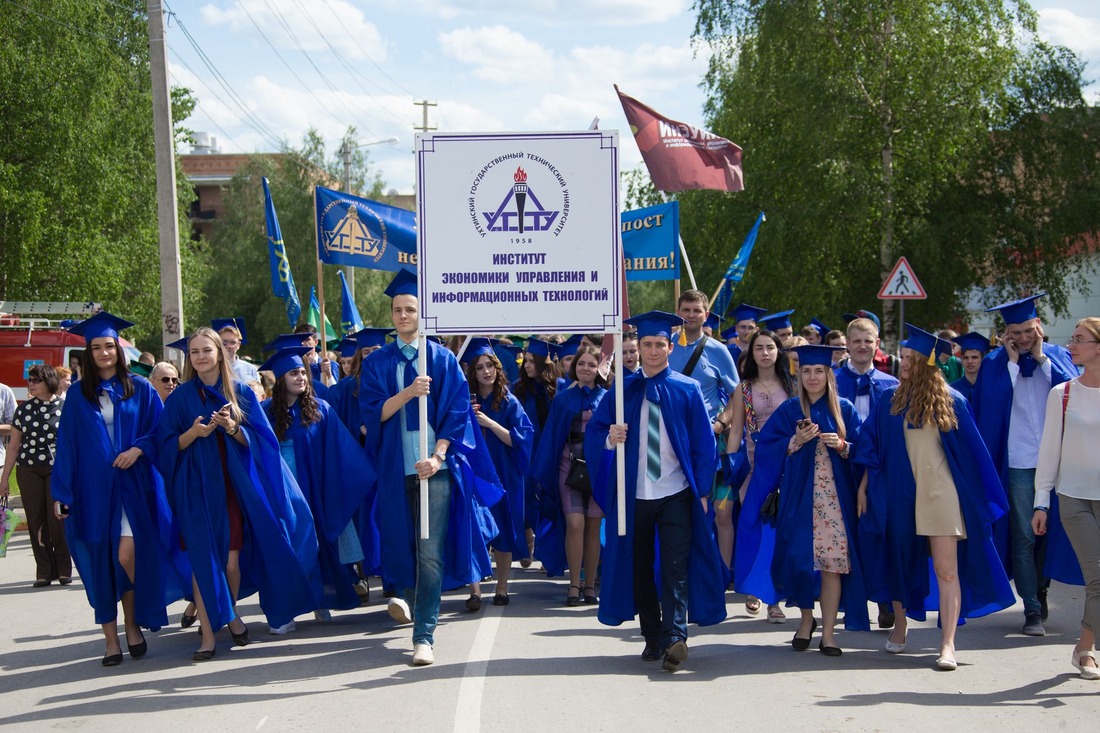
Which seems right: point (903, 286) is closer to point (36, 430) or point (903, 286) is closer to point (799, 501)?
point (799, 501)

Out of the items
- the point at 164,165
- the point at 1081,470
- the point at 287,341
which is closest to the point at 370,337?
the point at 287,341

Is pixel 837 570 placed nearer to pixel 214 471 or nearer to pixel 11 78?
pixel 214 471

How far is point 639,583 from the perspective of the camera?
7.45 meters

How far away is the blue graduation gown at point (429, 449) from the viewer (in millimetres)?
7648

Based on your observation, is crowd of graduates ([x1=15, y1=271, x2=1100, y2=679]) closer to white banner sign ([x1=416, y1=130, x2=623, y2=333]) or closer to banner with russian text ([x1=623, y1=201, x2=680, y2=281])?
white banner sign ([x1=416, y1=130, x2=623, y2=333])

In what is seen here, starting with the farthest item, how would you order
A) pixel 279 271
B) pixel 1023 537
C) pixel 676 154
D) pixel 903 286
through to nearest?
pixel 903 286 < pixel 279 271 < pixel 676 154 < pixel 1023 537

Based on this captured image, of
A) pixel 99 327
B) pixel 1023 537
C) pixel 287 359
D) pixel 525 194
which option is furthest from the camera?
pixel 287 359

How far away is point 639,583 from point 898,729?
1.99 meters

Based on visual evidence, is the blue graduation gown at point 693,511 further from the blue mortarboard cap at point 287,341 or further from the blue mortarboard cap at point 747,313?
the blue mortarboard cap at point 747,313

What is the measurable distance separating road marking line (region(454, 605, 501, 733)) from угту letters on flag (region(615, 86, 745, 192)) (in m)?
6.58

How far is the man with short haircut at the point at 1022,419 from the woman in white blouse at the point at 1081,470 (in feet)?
4.62

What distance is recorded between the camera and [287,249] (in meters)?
50.4

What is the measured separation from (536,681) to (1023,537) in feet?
12.1

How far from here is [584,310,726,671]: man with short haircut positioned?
7.29 meters
